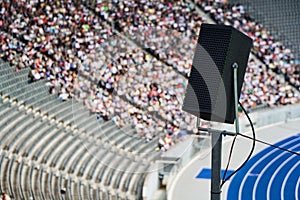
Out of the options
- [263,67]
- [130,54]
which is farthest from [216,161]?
[263,67]

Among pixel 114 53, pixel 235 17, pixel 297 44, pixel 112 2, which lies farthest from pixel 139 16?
pixel 114 53

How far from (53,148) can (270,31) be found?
9.41m

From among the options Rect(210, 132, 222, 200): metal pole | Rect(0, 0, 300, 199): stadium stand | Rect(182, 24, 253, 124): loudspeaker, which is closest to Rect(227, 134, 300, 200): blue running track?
Rect(0, 0, 300, 199): stadium stand

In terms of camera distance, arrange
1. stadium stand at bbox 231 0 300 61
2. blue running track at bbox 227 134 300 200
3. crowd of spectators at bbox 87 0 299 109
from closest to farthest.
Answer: blue running track at bbox 227 134 300 200 < crowd of spectators at bbox 87 0 299 109 < stadium stand at bbox 231 0 300 61

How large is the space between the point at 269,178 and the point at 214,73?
33.3 ft

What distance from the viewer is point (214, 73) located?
123 inches

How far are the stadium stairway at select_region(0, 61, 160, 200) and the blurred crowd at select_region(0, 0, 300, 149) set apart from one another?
1.46ft

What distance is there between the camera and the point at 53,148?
11.5m

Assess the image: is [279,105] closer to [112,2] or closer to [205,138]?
[112,2]

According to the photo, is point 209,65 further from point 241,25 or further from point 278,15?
point 278,15

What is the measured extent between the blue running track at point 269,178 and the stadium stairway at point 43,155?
2148 mm

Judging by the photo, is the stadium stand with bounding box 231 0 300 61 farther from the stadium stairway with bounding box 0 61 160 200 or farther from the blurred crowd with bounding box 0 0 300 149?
the stadium stairway with bounding box 0 61 160 200

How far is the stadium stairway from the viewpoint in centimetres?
1053

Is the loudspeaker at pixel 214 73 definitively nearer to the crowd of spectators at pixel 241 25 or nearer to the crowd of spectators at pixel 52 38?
the crowd of spectators at pixel 52 38
